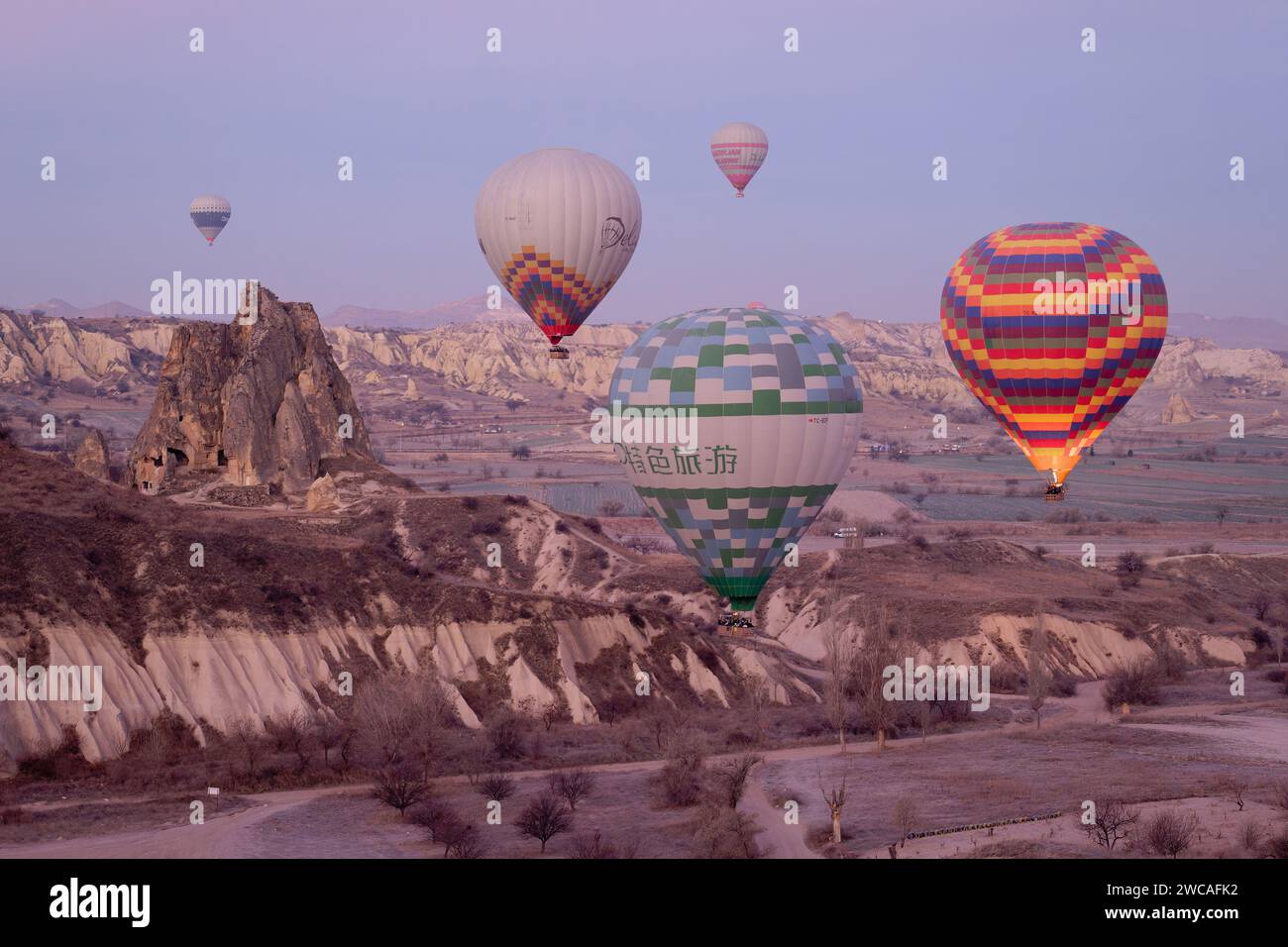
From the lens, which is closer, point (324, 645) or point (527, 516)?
point (324, 645)

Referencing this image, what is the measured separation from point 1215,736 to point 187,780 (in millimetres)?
35104

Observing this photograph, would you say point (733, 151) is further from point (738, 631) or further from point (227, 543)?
point (738, 631)

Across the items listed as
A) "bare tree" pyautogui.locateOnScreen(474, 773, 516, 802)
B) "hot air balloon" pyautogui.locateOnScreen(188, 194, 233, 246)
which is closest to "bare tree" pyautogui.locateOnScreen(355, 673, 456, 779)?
"bare tree" pyautogui.locateOnScreen(474, 773, 516, 802)

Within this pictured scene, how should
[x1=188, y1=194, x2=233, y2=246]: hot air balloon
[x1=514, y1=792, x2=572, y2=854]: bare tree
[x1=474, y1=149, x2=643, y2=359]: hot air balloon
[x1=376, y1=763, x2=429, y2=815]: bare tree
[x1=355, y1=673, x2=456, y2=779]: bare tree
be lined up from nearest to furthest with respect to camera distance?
[x1=514, y1=792, x2=572, y2=854]: bare tree, [x1=376, y1=763, x2=429, y2=815]: bare tree, [x1=355, y1=673, x2=456, y2=779]: bare tree, [x1=474, y1=149, x2=643, y2=359]: hot air balloon, [x1=188, y1=194, x2=233, y2=246]: hot air balloon

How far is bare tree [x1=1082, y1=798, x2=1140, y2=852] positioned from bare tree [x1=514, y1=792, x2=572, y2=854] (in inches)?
534

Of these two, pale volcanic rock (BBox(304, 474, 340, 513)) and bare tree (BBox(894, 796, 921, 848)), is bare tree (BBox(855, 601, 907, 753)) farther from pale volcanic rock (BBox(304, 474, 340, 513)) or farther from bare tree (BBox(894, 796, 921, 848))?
pale volcanic rock (BBox(304, 474, 340, 513))

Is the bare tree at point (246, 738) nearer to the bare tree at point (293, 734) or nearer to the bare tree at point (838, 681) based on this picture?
the bare tree at point (293, 734)

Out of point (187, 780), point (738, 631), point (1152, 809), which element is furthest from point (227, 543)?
point (1152, 809)

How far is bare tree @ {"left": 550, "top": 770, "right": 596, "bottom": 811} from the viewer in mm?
47156

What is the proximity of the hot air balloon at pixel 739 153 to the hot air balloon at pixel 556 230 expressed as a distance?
115 feet

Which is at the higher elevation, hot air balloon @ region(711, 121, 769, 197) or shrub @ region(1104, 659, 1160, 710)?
hot air balloon @ region(711, 121, 769, 197)

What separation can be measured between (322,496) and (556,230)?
3763cm

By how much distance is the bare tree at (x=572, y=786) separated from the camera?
4716 cm

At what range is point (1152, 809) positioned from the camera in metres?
45.8
